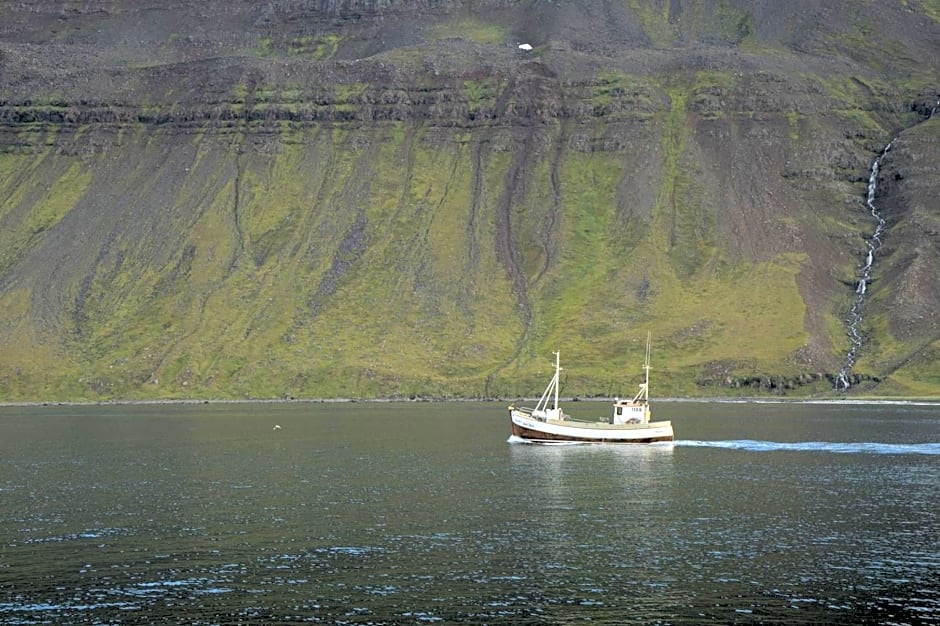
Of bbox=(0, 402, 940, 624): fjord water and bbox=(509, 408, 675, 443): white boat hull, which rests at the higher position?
bbox=(509, 408, 675, 443): white boat hull

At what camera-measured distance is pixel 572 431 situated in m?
147

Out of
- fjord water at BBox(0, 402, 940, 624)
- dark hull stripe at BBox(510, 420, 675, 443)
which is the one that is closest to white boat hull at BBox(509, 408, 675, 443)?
dark hull stripe at BBox(510, 420, 675, 443)

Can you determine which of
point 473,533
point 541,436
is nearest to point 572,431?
point 541,436

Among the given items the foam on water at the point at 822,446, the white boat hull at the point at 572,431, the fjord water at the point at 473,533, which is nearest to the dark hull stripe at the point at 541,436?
the white boat hull at the point at 572,431

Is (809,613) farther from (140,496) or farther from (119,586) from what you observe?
(140,496)

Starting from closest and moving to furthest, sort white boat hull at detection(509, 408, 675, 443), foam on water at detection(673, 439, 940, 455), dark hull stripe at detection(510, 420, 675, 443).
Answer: foam on water at detection(673, 439, 940, 455) < white boat hull at detection(509, 408, 675, 443) < dark hull stripe at detection(510, 420, 675, 443)

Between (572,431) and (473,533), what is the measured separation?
223ft

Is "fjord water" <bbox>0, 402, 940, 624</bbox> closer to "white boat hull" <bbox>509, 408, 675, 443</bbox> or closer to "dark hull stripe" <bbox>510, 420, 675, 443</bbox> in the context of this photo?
"white boat hull" <bbox>509, 408, 675, 443</bbox>

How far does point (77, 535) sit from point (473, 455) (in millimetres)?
54052

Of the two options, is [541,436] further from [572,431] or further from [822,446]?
[822,446]

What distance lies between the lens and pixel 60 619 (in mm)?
58625

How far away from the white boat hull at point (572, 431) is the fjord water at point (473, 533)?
4.23 metres

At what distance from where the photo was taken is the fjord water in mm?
60969

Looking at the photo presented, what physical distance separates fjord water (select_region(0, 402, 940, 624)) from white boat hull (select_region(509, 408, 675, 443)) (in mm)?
4232
